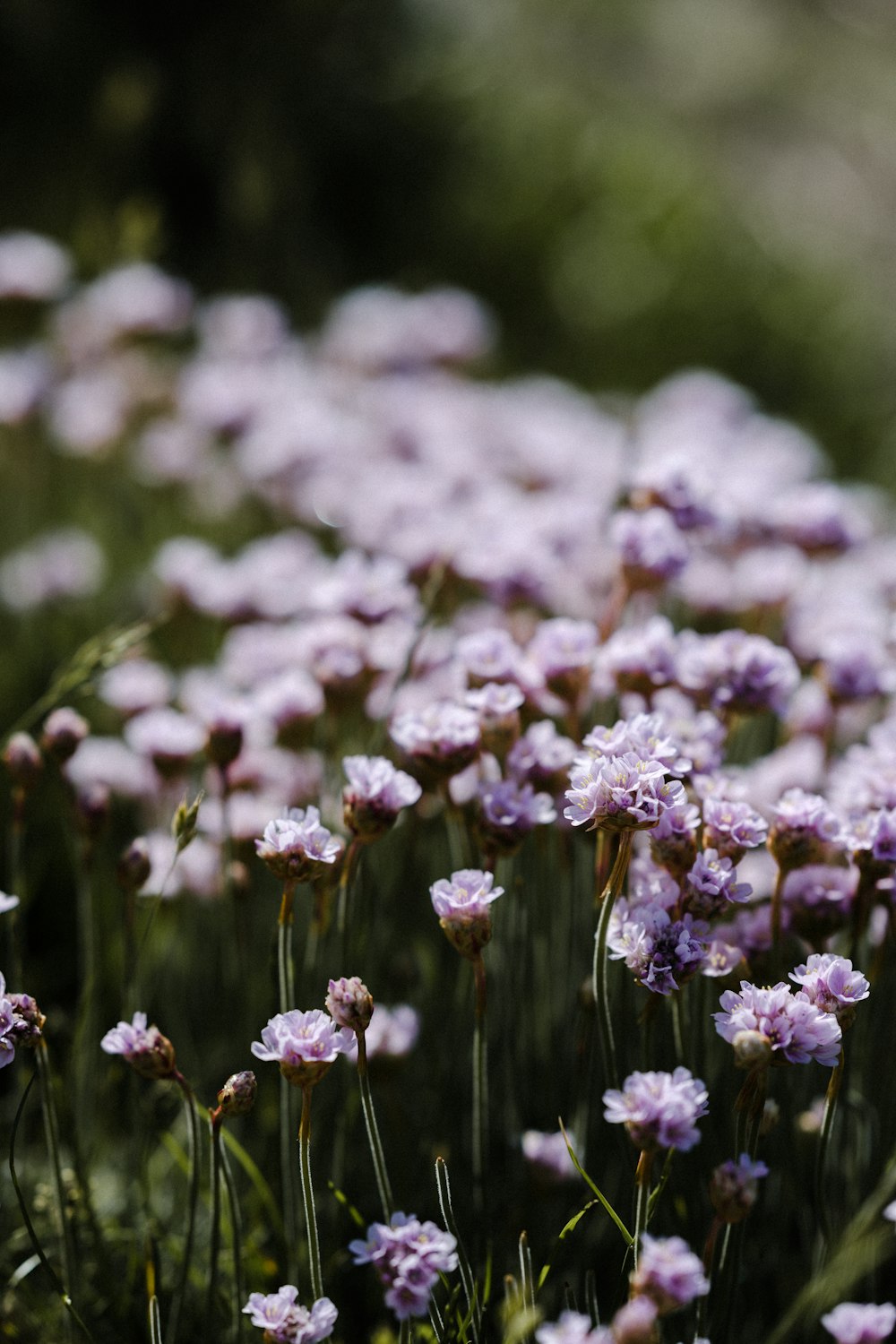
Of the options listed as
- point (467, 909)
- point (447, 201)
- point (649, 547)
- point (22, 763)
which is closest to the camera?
point (467, 909)

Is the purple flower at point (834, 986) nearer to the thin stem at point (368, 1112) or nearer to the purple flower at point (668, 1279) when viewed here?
the purple flower at point (668, 1279)

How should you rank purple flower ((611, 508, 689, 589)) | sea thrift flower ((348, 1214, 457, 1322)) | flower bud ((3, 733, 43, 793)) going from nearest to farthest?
sea thrift flower ((348, 1214, 457, 1322)), flower bud ((3, 733, 43, 793)), purple flower ((611, 508, 689, 589))

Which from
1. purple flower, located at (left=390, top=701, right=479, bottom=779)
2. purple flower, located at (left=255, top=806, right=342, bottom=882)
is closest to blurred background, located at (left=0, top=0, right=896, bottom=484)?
purple flower, located at (left=390, top=701, right=479, bottom=779)

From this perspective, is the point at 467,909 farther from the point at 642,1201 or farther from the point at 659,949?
the point at 642,1201

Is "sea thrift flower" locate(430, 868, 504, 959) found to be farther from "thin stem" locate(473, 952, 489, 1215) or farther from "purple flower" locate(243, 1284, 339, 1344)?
"purple flower" locate(243, 1284, 339, 1344)

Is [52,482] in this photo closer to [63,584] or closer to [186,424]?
[186,424]

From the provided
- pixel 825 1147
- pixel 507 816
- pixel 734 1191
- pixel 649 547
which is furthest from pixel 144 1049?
pixel 649 547

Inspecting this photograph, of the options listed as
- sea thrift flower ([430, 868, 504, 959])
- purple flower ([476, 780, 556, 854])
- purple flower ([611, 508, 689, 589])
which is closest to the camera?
sea thrift flower ([430, 868, 504, 959])
